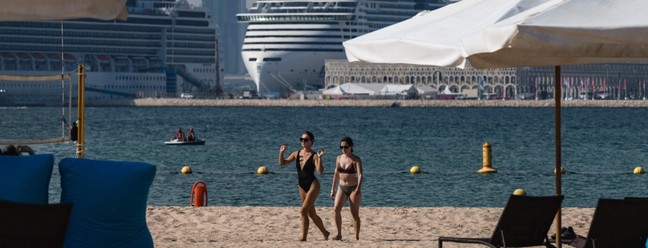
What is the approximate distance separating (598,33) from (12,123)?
238ft

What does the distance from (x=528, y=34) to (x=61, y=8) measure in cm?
230

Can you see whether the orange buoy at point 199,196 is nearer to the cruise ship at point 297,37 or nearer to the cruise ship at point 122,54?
the cruise ship at point 122,54

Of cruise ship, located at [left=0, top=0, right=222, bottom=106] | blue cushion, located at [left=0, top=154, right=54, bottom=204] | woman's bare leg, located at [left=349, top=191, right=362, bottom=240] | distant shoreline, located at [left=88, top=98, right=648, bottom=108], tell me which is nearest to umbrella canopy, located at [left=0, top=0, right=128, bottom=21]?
blue cushion, located at [left=0, top=154, right=54, bottom=204]

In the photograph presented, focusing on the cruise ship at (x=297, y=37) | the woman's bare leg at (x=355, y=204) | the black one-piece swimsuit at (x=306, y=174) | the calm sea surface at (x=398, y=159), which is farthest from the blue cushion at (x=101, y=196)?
the cruise ship at (x=297, y=37)

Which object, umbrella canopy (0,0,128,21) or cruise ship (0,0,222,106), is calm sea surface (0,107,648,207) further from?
cruise ship (0,0,222,106)

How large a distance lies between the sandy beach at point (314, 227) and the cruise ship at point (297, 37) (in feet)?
418

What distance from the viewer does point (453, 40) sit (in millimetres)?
8430

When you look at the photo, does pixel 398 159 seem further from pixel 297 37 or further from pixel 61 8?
pixel 297 37

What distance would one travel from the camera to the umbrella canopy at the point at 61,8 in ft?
25.0

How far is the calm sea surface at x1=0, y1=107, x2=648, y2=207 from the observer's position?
25.3 m

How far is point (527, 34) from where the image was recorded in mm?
7688

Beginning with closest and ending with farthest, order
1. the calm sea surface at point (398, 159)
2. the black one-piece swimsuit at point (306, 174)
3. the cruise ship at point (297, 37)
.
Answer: the black one-piece swimsuit at point (306, 174) < the calm sea surface at point (398, 159) < the cruise ship at point (297, 37)

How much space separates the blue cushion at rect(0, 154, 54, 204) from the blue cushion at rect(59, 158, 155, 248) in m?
0.11

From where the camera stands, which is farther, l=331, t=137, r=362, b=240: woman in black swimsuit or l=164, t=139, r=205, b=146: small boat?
l=164, t=139, r=205, b=146: small boat
